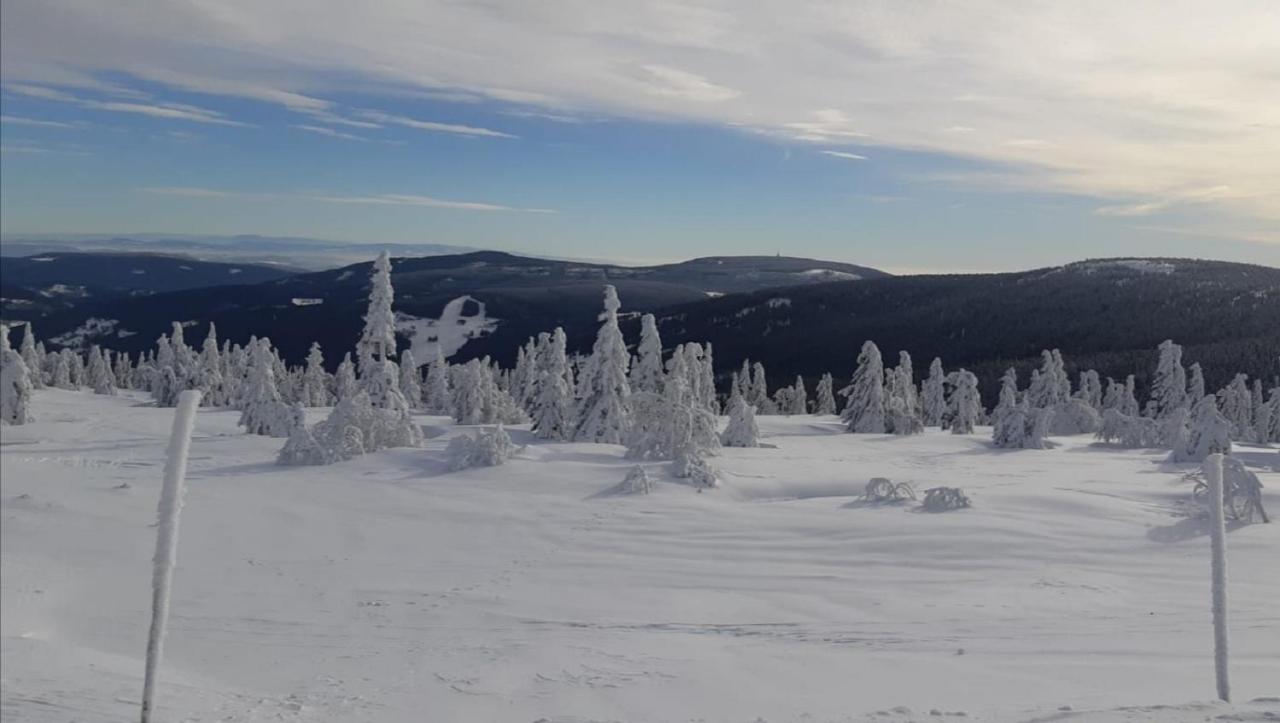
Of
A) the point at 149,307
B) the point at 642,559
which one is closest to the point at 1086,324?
the point at 149,307

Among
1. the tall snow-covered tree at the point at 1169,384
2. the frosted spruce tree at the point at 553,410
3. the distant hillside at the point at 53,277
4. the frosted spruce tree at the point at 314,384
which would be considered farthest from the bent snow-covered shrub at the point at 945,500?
the frosted spruce tree at the point at 314,384

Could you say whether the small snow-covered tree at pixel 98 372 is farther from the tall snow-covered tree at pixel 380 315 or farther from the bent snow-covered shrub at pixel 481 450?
the bent snow-covered shrub at pixel 481 450

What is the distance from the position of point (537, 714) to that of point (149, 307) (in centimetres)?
10031

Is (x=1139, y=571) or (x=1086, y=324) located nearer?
(x=1139, y=571)

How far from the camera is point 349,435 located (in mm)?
27344

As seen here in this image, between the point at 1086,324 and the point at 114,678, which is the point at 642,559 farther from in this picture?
the point at 1086,324

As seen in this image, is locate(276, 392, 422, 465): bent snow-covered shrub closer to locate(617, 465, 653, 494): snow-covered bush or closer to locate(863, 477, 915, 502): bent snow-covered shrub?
locate(617, 465, 653, 494): snow-covered bush

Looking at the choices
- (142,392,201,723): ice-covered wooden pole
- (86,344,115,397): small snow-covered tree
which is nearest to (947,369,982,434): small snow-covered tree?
(142,392,201,723): ice-covered wooden pole

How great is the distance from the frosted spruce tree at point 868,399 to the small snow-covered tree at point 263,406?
3299 cm

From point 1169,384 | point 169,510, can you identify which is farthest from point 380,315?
point 1169,384

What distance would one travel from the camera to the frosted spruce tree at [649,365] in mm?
42062

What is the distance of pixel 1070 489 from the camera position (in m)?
25.8

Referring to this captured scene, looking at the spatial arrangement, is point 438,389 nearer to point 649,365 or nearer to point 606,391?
point 649,365

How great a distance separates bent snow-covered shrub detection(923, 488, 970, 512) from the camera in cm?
2217
